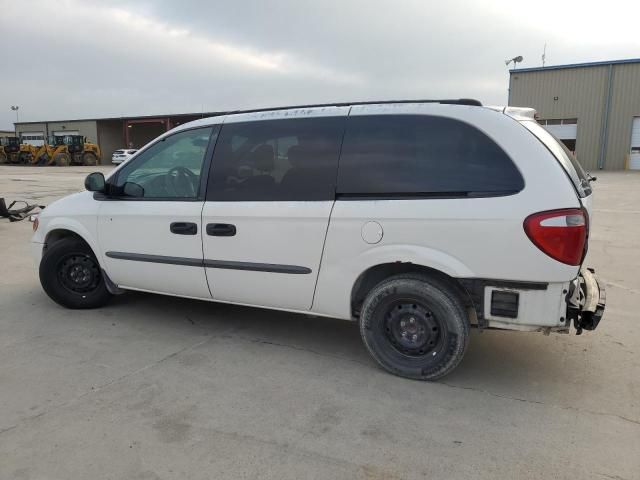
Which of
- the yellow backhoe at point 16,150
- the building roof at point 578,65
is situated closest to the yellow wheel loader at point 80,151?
the yellow backhoe at point 16,150

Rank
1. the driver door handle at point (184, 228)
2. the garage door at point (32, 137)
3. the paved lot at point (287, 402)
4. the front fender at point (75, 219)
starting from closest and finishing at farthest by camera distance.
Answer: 1. the paved lot at point (287, 402)
2. the driver door handle at point (184, 228)
3. the front fender at point (75, 219)
4. the garage door at point (32, 137)

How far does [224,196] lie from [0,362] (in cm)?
205

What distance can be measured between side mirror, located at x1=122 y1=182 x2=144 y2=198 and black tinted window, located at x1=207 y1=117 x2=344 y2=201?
30.3 inches

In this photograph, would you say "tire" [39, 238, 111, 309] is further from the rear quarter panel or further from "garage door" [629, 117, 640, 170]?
"garage door" [629, 117, 640, 170]

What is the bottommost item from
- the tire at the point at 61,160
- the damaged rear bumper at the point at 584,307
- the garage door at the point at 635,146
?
the damaged rear bumper at the point at 584,307

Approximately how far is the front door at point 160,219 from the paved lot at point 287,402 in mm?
467

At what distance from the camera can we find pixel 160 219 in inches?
166

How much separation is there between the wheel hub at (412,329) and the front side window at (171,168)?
1843 mm

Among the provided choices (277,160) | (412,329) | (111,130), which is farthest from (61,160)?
(412,329)

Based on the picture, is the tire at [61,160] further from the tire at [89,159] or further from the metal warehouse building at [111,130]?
the metal warehouse building at [111,130]

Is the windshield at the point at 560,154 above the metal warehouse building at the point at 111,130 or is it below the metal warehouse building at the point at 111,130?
below

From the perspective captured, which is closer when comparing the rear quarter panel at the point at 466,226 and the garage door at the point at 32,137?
the rear quarter panel at the point at 466,226

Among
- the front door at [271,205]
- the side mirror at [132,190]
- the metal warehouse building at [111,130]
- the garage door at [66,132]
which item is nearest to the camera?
the front door at [271,205]

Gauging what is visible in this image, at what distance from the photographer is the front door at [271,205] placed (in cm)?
365
